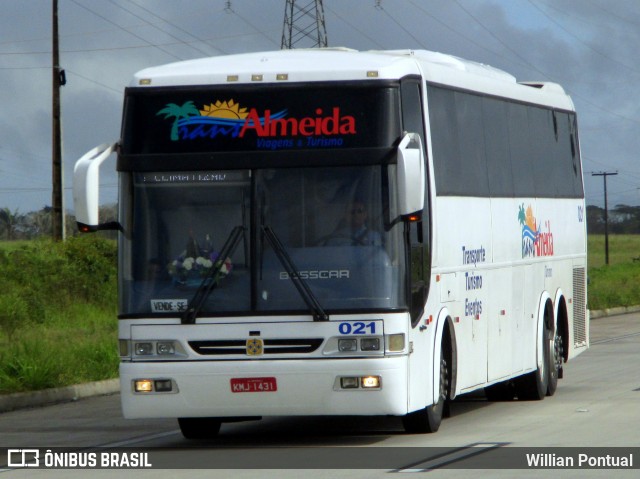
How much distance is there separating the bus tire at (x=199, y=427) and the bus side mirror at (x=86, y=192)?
2433 mm

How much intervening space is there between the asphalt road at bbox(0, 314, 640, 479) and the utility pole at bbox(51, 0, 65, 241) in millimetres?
19378

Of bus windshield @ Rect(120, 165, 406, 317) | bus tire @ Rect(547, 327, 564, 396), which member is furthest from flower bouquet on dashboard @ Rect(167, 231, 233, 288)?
bus tire @ Rect(547, 327, 564, 396)

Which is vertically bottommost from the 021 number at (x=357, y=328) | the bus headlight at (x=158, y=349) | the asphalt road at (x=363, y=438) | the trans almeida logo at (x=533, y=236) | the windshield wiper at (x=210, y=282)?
the asphalt road at (x=363, y=438)

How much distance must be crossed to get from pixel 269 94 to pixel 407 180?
158 cm

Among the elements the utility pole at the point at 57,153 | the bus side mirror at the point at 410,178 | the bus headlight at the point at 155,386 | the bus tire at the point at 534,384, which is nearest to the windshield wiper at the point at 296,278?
the bus side mirror at the point at 410,178

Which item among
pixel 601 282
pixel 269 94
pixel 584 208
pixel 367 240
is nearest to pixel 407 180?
pixel 367 240

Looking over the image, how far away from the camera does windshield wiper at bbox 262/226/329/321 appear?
1191cm

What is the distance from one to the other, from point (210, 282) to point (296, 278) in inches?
29.8

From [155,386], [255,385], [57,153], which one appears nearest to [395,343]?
[255,385]

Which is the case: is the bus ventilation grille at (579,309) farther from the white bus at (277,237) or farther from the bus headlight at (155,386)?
the bus headlight at (155,386)

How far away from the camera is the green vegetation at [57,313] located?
1881 cm

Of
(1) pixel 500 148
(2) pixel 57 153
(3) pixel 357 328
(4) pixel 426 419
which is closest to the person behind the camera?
(3) pixel 357 328

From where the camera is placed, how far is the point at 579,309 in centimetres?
1931
